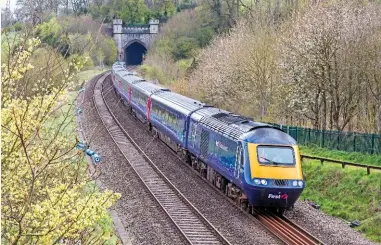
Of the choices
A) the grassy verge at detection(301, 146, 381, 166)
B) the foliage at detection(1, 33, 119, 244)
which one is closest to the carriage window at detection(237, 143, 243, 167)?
the grassy verge at detection(301, 146, 381, 166)

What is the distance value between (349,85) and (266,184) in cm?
1208

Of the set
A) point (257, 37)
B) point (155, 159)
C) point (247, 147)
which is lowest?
point (155, 159)

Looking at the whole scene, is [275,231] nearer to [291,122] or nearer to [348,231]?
[348,231]

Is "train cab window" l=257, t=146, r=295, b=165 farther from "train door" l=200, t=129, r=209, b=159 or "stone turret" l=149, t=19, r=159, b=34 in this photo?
"stone turret" l=149, t=19, r=159, b=34

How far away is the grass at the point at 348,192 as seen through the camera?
17916 mm

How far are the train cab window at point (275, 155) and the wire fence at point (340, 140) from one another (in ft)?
24.8

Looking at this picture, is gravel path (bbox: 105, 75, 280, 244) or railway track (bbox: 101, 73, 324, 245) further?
gravel path (bbox: 105, 75, 280, 244)

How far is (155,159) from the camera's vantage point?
26.0 metres

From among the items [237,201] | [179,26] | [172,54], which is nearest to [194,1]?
[179,26]

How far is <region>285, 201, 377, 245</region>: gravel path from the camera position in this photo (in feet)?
51.8

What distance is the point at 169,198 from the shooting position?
19375 millimetres

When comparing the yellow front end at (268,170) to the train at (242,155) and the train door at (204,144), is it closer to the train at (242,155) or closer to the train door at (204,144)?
the train at (242,155)

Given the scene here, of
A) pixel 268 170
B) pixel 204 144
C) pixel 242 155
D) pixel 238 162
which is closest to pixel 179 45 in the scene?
pixel 204 144

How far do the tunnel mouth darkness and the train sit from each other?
72.0 meters
